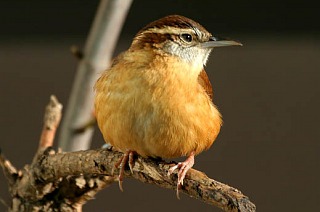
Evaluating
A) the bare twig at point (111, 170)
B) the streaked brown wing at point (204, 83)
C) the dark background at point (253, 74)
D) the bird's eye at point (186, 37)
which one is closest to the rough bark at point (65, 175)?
the bare twig at point (111, 170)

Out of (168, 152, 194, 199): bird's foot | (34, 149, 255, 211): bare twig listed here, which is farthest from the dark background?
(168, 152, 194, 199): bird's foot

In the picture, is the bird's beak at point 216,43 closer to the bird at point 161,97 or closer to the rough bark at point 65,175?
the bird at point 161,97

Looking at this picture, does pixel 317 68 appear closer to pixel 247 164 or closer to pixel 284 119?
pixel 284 119

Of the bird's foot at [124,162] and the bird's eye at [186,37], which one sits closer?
the bird's foot at [124,162]

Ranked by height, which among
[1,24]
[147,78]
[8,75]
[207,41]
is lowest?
[8,75]

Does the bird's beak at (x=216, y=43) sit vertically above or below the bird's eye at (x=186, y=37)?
above

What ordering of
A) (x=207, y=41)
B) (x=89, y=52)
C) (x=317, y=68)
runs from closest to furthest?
(x=207, y=41) → (x=89, y=52) → (x=317, y=68)

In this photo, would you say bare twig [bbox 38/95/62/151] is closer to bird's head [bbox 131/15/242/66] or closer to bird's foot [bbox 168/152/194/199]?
bird's head [bbox 131/15/242/66]

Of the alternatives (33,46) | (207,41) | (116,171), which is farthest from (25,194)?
(33,46)
